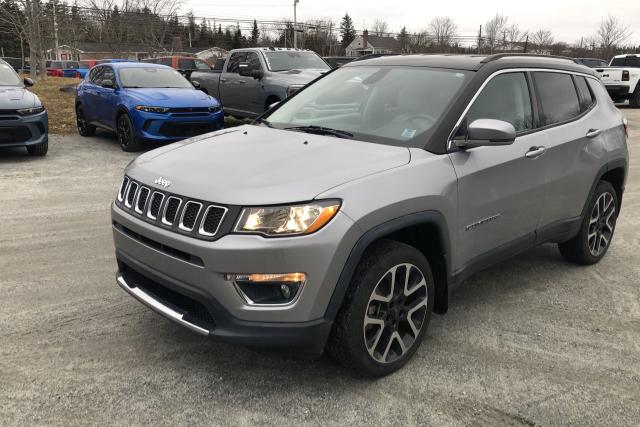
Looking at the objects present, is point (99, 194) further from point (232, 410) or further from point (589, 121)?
point (589, 121)

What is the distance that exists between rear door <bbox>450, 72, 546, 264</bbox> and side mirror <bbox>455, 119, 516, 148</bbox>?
0.12m

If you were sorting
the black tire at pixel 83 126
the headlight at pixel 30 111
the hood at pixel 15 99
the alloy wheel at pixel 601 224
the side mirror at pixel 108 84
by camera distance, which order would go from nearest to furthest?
the alloy wheel at pixel 601 224 → the hood at pixel 15 99 → the headlight at pixel 30 111 → the side mirror at pixel 108 84 → the black tire at pixel 83 126

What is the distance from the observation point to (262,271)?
259 cm

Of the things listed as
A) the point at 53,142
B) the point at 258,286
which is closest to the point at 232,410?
the point at 258,286

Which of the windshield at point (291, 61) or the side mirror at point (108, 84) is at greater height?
the windshield at point (291, 61)

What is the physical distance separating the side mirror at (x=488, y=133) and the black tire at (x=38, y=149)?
26.7 ft

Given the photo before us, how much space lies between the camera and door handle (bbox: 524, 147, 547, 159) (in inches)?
149

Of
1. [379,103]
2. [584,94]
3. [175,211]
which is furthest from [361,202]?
[584,94]

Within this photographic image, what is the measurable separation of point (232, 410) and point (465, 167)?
1.87 meters

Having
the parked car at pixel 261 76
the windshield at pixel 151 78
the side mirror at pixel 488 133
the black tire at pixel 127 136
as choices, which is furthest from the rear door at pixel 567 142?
the windshield at pixel 151 78

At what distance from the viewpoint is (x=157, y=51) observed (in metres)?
52.5

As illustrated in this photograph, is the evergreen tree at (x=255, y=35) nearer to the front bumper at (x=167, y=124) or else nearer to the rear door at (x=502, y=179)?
the front bumper at (x=167, y=124)

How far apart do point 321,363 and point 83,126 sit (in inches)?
412

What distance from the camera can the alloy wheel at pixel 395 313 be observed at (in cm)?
297
